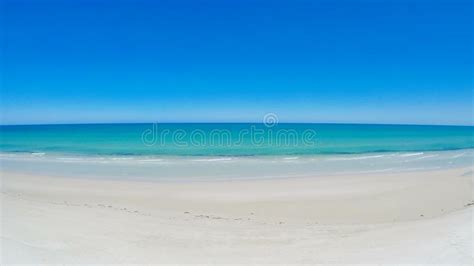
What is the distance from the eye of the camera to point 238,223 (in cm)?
693

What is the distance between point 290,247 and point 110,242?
2.94 m

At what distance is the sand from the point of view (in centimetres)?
495

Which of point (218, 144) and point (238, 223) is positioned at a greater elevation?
point (218, 144)

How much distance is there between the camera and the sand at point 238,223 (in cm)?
495

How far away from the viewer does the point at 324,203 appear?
909cm

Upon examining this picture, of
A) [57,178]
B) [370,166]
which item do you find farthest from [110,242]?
[370,166]

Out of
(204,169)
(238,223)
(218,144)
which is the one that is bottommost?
(238,223)

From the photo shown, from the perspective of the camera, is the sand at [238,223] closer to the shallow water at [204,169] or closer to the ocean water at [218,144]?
the shallow water at [204,169]
